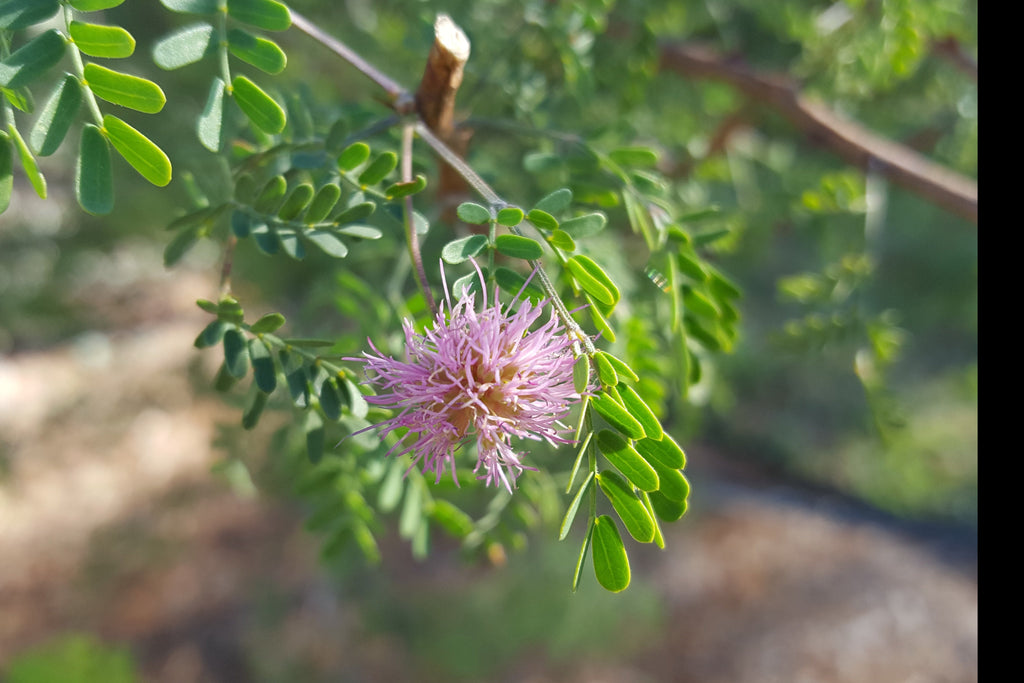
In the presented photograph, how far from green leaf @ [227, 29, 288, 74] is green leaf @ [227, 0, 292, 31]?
0.05 ft

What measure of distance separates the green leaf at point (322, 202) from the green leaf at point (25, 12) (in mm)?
249

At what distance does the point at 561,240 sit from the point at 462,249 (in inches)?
3.4

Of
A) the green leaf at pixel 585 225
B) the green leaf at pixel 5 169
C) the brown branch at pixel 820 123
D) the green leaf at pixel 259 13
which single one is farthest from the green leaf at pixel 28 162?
the brown branch at pixel 820 123

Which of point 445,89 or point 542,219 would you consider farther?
point 445,89

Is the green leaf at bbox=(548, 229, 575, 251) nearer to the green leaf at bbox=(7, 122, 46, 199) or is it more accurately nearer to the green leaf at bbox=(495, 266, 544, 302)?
the green leaf at bbox=(495, 266, 544, 302)

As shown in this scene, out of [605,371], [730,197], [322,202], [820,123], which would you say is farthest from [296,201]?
[730,197]

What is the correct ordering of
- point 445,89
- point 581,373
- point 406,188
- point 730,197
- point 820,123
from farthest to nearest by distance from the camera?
point 730,197 < point 820,123 < point 445,89 < point 406,188 < point 581,373

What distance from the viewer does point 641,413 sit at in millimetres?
546

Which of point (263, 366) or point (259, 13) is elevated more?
point (259, 13)

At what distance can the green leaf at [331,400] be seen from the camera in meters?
0.64

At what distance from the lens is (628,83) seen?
1177 millimetres

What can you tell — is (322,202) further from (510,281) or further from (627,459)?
(627,459)
